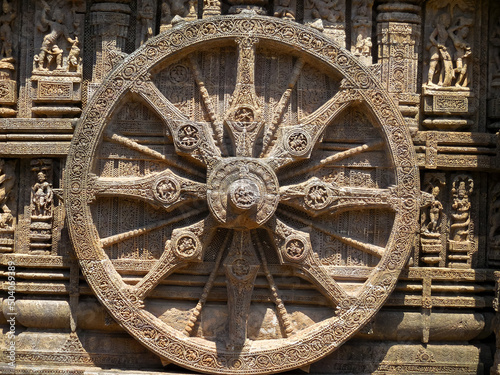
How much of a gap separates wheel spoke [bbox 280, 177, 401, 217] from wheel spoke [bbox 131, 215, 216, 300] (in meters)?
0.87

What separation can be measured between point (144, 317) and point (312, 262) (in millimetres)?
1810

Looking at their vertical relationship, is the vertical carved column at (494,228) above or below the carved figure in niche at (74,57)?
below

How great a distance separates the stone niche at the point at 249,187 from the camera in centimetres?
859

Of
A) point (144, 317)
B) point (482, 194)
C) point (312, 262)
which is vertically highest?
point (482, 194)

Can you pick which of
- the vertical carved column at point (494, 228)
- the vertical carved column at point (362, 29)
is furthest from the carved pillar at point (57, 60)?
the vertical carved column at point (494, 228)

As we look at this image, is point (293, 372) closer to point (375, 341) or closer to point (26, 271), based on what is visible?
point (375, 341)

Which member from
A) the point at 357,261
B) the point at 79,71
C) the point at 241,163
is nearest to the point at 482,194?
the point at 357,261

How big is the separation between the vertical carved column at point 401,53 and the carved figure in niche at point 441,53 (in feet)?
0.59

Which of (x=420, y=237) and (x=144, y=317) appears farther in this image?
(x=420, y=237)

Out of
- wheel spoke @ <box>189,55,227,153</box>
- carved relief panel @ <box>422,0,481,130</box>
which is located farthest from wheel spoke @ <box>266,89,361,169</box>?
carved relief panel @ <box>422,0,481,130</box>

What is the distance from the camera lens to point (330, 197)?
8625 millimetres

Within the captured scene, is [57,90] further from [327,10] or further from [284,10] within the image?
[327,10]

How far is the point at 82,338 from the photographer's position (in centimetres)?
909

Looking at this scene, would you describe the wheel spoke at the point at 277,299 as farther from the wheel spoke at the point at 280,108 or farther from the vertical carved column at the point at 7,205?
the vertical carved column at the point at 7,205
